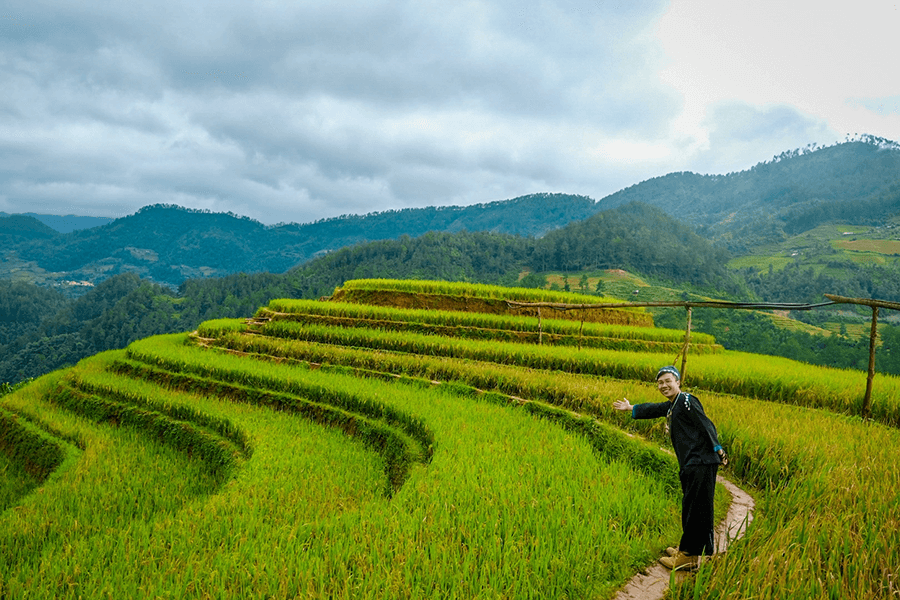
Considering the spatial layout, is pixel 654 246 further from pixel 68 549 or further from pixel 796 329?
pixel 68 549

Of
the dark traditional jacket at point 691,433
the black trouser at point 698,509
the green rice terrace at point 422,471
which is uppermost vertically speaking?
the dark traditional jacket at point 691,433

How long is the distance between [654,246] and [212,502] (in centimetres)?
9053

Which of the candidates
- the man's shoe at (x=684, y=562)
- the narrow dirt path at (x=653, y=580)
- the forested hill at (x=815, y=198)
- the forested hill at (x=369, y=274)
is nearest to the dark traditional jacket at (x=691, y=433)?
the narrow dirt path at (x=653, y=580)

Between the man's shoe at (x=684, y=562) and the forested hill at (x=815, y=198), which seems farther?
the forested hill at (x=815, y=198)

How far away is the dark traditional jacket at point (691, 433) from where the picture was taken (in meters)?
3.01

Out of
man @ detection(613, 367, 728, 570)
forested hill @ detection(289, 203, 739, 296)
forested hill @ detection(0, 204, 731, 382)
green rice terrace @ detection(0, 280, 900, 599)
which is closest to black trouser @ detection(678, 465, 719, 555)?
man @ detection(613, 367, 728, 570)

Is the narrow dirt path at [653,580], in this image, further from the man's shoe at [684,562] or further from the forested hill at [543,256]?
the forested hill at [543,256]

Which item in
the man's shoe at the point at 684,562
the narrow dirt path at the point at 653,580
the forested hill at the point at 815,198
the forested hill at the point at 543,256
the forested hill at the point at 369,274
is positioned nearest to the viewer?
the narrow dirt path at the point at 653,580

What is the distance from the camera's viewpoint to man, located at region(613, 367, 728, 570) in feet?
9.81

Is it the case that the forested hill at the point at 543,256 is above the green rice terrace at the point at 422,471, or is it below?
above

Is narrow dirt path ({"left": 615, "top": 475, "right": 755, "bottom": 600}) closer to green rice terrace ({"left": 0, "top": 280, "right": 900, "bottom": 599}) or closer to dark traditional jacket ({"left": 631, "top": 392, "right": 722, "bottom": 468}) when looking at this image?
green rice terrace ({"left": 0, "top": 280, "right": 900, "bottom": 599})

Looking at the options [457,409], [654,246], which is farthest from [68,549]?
[654,246]

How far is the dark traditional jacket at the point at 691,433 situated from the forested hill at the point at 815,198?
441 feet

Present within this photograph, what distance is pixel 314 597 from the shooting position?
107 inches
